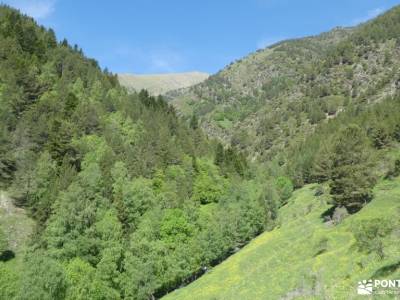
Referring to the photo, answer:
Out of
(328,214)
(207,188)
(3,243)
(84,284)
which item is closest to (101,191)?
(3,243)

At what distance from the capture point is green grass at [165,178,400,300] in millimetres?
31109

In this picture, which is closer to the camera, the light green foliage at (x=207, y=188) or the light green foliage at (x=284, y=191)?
the light green foliage at (x=207, y=188)

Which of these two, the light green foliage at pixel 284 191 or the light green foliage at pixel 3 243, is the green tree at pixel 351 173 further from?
the light green foliage at pixel 3 243

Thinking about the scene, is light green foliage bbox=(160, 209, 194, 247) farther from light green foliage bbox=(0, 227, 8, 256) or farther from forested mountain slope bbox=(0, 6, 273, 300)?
light green foliage bbox=(0, 227, 8, 256)

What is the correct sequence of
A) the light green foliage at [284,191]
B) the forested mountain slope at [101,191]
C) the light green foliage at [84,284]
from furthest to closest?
the light green foliage at [284,191], the forested mountain slope at [101,191], the light green foliage at [84,284]

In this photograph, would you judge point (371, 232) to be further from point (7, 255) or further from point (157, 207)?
point (7, 255)

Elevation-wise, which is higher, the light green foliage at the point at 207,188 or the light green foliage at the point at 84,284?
the light green foliage at the point at 207,188

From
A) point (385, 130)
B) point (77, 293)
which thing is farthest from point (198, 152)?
point (77, 293)

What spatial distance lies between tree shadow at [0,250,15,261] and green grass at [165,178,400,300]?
25.5m

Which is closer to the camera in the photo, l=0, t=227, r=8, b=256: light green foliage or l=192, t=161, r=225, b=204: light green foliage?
l=0, t=227, r=8, b=256: light green foliage

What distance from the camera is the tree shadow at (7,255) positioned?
6575 cm

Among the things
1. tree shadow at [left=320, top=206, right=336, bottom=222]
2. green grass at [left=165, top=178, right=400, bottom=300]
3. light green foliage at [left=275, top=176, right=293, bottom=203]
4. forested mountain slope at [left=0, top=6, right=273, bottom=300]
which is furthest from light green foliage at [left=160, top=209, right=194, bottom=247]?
light green foliage at [left=275, top=176, right=293, bottom=203]

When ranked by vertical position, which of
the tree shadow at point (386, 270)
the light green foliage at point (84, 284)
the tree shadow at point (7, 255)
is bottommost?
the light green foliage at point (84, 284)

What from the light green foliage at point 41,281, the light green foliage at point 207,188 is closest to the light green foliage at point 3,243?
the light green foliage at point 41,281
